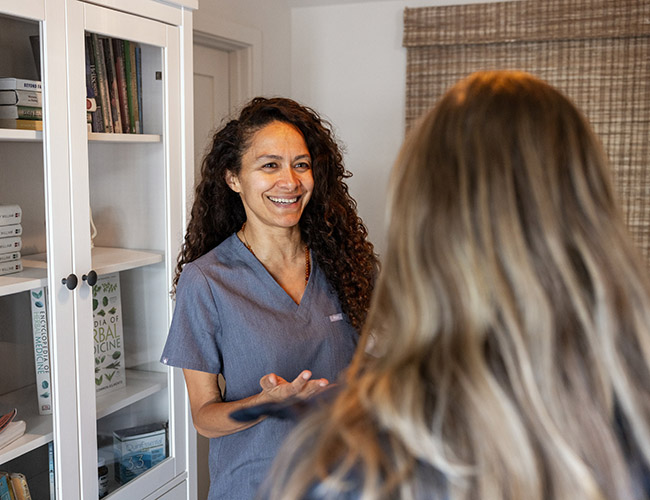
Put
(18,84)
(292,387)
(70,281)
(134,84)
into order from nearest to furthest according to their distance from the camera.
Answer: (292,387)
(18,84)
(70,281)
(134,84)

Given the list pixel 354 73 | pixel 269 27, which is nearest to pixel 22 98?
pixel 269 27

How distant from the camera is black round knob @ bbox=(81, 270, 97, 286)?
4.95 ft

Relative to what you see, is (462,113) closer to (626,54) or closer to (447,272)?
(447,272)

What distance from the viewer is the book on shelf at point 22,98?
134 centimetres

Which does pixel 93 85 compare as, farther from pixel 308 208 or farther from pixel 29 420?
pixel 29 420

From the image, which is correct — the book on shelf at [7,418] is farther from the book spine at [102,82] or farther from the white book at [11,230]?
the book spine at [102,82]

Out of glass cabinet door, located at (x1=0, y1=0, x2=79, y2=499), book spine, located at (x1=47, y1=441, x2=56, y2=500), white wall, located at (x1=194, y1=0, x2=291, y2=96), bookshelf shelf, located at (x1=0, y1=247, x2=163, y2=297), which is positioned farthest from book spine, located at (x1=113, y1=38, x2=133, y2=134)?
white wall, located at (x1=194, y1=0, x2=291, y2=96)

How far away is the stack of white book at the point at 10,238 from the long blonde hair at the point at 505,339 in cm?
100

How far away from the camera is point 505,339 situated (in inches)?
22.9

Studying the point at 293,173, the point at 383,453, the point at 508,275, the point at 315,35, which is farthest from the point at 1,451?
the point at 315,35

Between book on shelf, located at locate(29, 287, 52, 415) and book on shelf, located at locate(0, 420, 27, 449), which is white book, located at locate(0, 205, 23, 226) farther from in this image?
book on shelf, located at locate(0, 420, 27, 449)

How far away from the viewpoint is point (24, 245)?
4.63 feet

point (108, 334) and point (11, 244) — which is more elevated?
point (11, 244)

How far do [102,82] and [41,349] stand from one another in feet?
2.01
